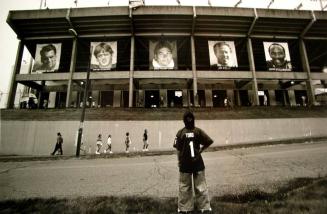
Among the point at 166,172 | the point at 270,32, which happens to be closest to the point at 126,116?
the point at 166,172

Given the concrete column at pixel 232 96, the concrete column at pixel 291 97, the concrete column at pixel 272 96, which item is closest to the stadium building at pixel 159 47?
the concrete column at pixel 232 96

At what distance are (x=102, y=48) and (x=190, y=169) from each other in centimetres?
2439

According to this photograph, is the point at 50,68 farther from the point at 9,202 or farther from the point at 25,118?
the point at 9,202

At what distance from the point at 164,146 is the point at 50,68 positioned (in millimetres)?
Answer: 15244

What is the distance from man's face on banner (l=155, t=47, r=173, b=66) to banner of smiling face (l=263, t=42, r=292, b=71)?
10.5 metres

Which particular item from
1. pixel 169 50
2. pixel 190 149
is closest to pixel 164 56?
pixel 169 50

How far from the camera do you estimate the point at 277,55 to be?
26.5 meters

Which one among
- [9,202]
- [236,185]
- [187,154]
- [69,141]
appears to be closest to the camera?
[187,154]

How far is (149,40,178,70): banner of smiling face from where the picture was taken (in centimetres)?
2517

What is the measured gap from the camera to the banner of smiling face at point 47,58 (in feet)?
84.0

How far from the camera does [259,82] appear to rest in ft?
101

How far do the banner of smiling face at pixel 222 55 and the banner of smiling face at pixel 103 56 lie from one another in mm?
10353

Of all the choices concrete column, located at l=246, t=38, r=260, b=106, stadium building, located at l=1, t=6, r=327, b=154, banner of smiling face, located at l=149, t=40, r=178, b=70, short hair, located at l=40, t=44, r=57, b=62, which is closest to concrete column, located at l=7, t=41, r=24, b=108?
stadium building, located at l=1, t=6, r=327, b=154

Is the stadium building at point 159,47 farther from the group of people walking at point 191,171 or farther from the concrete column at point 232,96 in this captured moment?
the group of people walking at point 191,171
